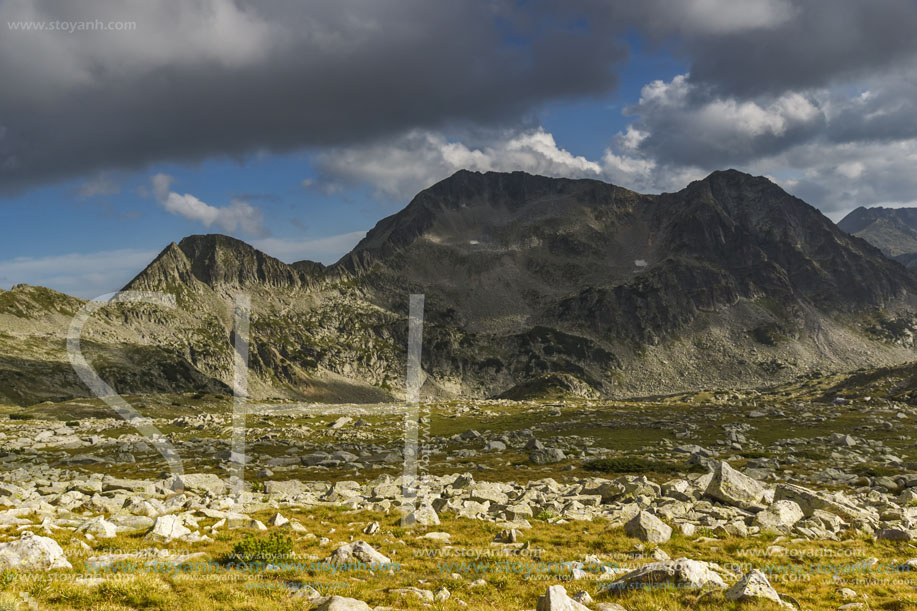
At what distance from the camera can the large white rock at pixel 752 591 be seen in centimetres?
1197

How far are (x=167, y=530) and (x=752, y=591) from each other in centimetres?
1806

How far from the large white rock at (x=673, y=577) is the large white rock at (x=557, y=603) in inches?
113

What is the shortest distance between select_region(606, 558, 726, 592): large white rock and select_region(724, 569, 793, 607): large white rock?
3.73 feet

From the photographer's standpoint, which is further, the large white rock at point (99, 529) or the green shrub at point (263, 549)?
the large white rock at point (99, 529)

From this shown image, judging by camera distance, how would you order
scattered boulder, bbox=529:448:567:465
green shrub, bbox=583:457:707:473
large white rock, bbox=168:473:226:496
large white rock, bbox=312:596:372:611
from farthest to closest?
scattered boulder, bbox=529:448:567:465 → green shrub, bbox=583:457:707:473 → large white rock, bbox=168:473:226:496 → large white rock, bbox=312:596:372:611

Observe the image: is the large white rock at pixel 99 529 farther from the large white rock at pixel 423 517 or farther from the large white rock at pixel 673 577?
the large white rock at pixel 673 577

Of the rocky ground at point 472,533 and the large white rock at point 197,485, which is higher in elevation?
the rocky ground at point 472,533

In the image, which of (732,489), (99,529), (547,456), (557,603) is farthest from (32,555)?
(547,456)

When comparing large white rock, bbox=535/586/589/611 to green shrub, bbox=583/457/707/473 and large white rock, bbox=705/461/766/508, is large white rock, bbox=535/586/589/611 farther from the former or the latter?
green shrub, bbox=583/457/707/473

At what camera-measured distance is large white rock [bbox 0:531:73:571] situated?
13336 millimetres

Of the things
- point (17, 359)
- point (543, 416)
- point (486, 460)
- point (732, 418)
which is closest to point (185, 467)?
point (486, 460)

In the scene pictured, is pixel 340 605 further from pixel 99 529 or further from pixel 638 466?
pixel 638 466

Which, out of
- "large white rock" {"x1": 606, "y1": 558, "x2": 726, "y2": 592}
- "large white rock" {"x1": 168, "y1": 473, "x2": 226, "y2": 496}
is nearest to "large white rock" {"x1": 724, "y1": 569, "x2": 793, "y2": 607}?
"large white rock" {"x1": 606, "y1": 558, "x2": 726, "y2": 592}

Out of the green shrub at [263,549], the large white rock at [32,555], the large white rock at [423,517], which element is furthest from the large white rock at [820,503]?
the large white rock at [32,555]
